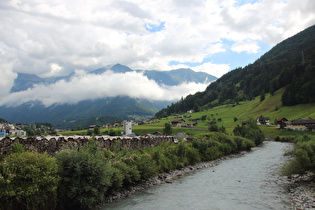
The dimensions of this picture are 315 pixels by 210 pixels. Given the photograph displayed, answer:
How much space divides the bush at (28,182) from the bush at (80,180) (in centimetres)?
114

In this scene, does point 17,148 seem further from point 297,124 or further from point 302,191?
point 297,124

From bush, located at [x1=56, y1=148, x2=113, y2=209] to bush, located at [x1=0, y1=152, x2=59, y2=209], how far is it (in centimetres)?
114

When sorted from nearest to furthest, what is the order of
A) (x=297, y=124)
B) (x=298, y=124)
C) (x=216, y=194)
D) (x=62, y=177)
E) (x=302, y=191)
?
(x=62, y=177)
(x=302, y=191)
(x=216, y=194)
(x=298, y=124)
(x=297, y=124)

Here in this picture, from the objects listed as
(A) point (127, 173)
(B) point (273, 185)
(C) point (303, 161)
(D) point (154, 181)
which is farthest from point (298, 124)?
(A) point (127, 173)

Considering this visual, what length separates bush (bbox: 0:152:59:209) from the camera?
51.3ft

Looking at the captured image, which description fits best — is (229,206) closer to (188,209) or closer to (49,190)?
(188,209)

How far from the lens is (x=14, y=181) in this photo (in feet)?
52.9

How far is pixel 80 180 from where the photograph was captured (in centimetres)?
2005

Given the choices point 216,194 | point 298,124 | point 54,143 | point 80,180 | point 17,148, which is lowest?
point 216,194

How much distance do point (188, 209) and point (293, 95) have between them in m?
137

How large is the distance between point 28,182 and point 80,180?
14.6 feet

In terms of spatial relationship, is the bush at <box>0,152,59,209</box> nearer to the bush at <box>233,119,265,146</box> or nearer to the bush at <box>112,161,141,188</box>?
the bush at <box>112,161,141,188</box>

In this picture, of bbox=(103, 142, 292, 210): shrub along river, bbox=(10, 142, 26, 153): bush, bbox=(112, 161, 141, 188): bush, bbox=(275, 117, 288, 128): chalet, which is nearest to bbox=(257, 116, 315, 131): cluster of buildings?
bbox=(275, 117, 288, 128): chalet

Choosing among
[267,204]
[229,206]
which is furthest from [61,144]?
[267,204]
